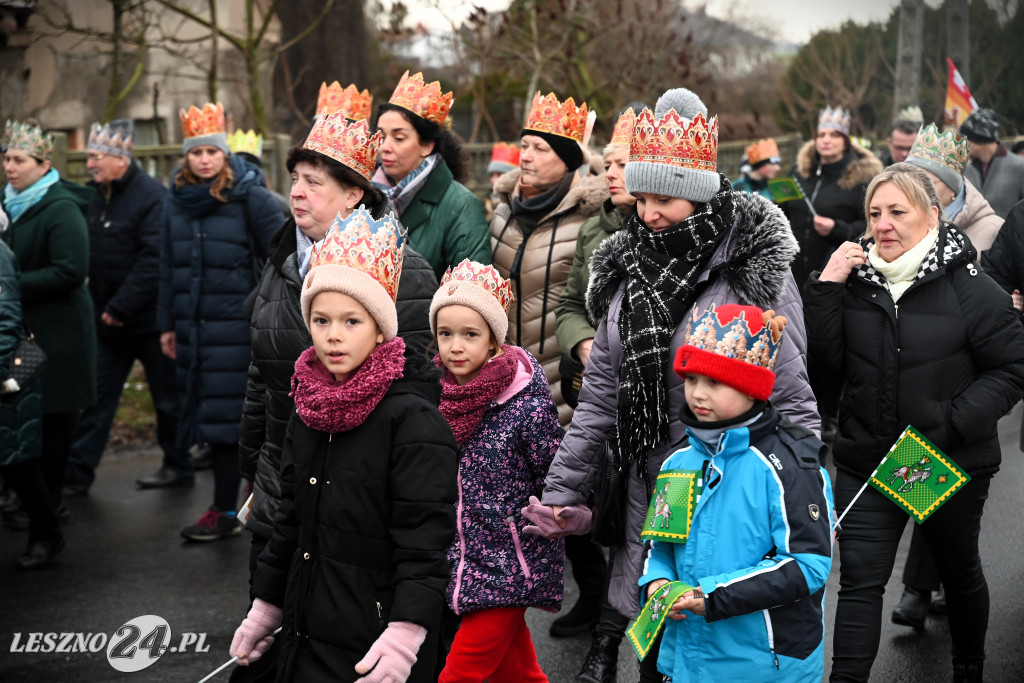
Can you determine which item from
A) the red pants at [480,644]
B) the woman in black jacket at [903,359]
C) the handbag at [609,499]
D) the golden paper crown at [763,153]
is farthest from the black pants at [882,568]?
the golden paper crown at [763,153]

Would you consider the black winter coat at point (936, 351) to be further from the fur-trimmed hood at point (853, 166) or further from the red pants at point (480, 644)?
the fur-trimmed hood at point (853, 166)

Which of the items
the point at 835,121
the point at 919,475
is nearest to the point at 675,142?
the point at 919,475

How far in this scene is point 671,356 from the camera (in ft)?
13.6

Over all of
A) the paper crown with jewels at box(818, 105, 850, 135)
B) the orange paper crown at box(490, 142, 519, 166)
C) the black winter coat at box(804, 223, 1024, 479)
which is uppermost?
the paper crown with jewels at box(818, 105, 850, 135)

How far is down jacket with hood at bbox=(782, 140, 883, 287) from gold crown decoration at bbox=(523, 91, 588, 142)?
129 inches

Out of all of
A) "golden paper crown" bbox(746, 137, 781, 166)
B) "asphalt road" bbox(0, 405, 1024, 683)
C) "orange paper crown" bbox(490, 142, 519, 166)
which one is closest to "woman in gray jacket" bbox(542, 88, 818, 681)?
"asphalt road" bbox(0, 405, 1024, 683)

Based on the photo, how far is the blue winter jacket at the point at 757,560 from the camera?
3402 mm

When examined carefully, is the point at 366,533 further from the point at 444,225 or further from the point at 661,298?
the point at 444,225

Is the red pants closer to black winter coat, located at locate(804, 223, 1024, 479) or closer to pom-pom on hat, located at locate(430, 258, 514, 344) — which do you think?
pom-pom on hat, located at locate(430, 258, 514, 344)

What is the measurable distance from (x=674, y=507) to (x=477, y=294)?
1.20 meters

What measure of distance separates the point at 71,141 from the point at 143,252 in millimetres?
10097

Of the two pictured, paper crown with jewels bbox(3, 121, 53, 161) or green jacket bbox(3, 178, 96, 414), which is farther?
paper crown with jewels bbox(3, 121, 53, 161)

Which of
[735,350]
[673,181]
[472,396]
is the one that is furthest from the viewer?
[472,396]
